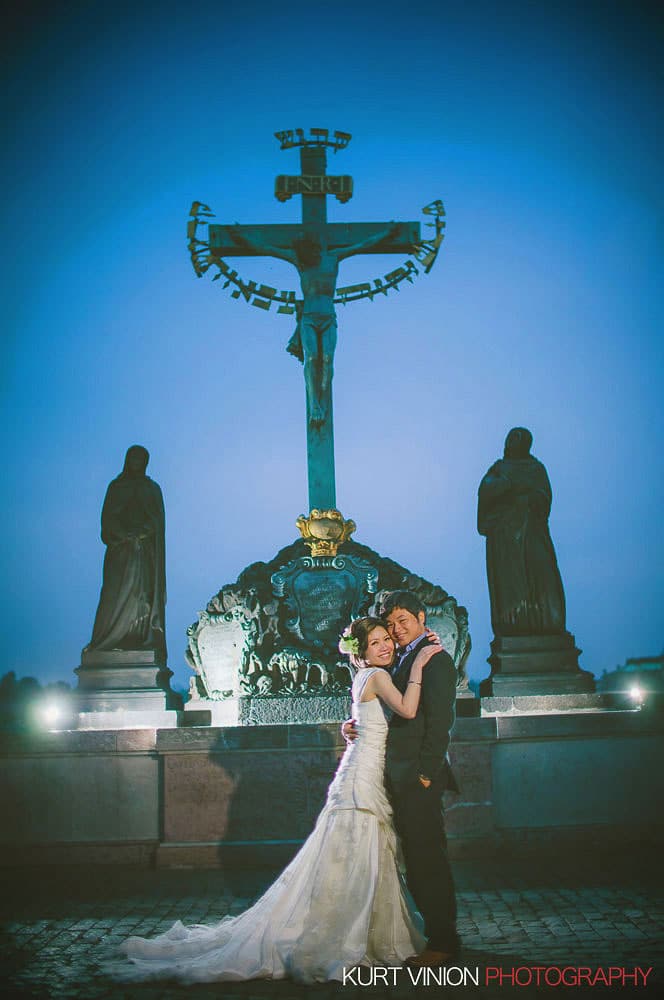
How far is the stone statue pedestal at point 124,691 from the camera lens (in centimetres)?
923

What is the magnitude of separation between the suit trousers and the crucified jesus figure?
6.56 metres

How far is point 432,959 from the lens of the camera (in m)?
4.68

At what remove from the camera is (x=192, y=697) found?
10.2m

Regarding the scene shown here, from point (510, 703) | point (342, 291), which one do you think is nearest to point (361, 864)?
point (510, 703)

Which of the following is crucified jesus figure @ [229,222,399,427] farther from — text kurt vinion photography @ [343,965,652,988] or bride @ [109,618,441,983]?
text kurt vinion photography @ [343,965,652,988]

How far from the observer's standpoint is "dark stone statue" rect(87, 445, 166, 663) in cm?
984

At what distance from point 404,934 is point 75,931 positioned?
2261 millimetres

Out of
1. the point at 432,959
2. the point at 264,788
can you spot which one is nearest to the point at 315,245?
the point at 264,788

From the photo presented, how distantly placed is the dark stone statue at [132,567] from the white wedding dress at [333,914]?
16.2ft

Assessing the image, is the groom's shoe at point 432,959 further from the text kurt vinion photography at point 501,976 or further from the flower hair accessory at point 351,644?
the flower hair accessory at point 351,644

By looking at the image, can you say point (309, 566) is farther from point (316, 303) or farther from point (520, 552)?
point (316, 303)

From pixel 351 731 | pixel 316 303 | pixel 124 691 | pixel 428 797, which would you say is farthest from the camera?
pixel 316 303

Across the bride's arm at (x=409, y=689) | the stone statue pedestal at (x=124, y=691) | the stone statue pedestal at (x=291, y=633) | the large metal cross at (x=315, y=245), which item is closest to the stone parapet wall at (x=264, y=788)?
the stone statue pedestal at (x=124, y=691)

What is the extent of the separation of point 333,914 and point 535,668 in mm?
5267
